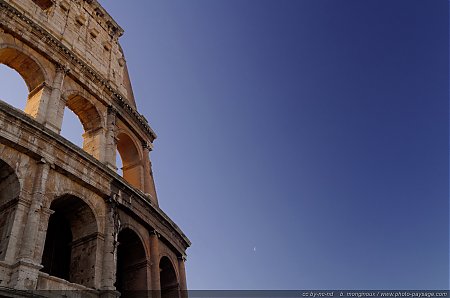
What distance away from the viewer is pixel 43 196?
1110 centimetres

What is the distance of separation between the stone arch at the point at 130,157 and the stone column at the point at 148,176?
245 millimetres

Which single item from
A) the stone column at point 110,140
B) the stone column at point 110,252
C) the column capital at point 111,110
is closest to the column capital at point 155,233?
the stone column at point 110,252

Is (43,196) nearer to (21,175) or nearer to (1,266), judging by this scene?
(21,175)

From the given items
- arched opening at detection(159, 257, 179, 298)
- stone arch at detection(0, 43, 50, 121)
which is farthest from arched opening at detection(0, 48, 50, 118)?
arched opening at detection(159, 257, 179, 298)

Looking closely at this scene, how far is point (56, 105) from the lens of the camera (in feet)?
44.9

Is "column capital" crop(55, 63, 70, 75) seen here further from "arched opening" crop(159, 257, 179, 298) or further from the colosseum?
"arched opening" crop(159, 257, 179, 298)

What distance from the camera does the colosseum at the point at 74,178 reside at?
1066cm

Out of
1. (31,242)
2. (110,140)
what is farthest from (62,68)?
(31,242)

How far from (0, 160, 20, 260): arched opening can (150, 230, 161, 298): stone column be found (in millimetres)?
4926

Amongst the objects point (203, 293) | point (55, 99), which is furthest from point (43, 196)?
point (203, 293)

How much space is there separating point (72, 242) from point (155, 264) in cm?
283

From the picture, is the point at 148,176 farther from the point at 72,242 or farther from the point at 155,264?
the point at 72,242

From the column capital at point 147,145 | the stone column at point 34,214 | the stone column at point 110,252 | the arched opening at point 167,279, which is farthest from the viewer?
the column capital at point 147,145

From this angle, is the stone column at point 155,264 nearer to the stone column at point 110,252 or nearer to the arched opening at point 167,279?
the arched opening at point 167,279
